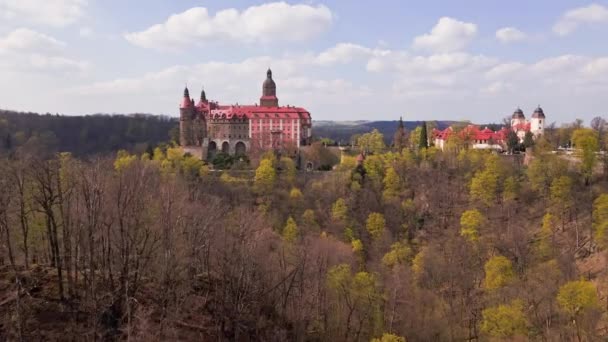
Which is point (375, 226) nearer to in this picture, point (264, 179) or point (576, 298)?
point (264, 179)

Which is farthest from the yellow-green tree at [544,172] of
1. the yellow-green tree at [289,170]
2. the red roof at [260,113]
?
the red roof at [260,113]

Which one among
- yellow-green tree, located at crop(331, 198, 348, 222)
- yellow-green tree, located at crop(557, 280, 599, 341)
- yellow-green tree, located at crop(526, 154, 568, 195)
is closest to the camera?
yellow-green tree, located at crop(557, 280, 599, 341)

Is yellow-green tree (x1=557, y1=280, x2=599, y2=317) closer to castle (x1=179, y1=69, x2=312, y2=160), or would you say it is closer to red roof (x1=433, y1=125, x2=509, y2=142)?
red roof (x1=433, y1=125, x2=509, y2=142)

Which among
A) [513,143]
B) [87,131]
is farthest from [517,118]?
[87,131]

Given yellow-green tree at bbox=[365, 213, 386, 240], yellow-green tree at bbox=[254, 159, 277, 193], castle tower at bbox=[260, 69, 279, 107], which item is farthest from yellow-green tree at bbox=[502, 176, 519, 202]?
castle tower at bbox=[260, 69, 279, 107]

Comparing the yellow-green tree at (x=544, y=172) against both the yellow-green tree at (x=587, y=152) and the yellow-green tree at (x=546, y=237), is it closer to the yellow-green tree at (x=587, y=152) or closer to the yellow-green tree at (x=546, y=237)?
the yellow-green tree at (x=587, y=152)
